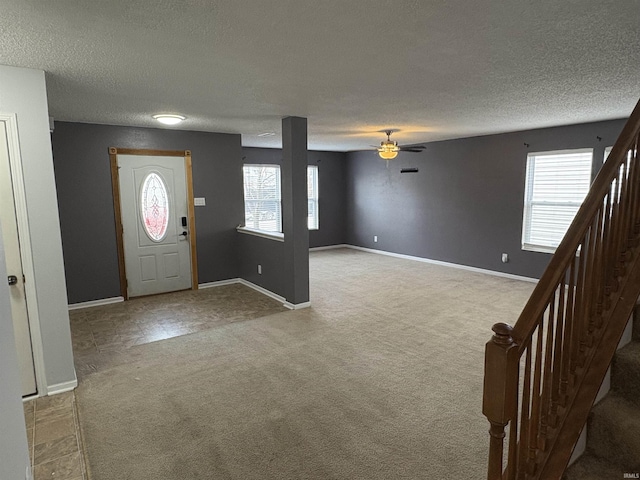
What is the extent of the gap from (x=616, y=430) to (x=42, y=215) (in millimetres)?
3604

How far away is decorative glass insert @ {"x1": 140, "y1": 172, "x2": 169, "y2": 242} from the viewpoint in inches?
212

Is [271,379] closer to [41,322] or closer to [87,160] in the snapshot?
[41,322]

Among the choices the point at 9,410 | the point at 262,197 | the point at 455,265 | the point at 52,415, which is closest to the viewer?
the point at 9,410

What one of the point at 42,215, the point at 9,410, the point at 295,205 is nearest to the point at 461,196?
the point at 295,205

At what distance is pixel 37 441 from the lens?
236 cm

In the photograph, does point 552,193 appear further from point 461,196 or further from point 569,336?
point 569,336

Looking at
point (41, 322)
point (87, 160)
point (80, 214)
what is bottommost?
point (41, 322)

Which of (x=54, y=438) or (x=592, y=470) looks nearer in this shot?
(x=592, y=470)

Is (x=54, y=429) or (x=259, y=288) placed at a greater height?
(x=259, y=288)

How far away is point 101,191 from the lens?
5039 millimetres

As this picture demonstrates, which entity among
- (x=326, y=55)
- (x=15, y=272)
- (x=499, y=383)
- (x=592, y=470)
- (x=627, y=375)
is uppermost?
(x=326, y=55)

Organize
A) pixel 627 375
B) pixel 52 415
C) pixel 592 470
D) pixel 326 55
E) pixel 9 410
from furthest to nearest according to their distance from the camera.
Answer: pixel 52 415 → pixel 326 55 → pixel 627 375 → pixel 592 470 → pixel 9 410

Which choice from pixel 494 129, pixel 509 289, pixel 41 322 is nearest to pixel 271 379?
pixel 41 322

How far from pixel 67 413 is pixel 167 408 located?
2.22 ft
